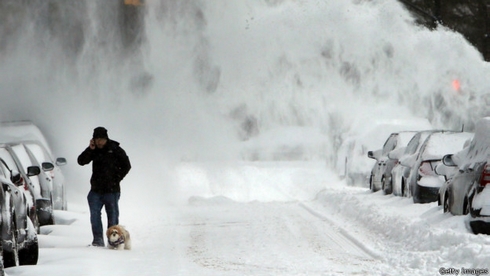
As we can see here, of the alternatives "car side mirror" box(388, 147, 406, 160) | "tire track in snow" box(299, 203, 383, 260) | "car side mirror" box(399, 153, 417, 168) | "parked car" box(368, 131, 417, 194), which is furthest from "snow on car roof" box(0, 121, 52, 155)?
"parked car" box(368, 131, 417, 194)

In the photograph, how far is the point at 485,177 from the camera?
11492 millimetres

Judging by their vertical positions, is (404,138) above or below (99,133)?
below

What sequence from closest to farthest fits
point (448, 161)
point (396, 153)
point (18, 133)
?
point (448, 161) → point (18, 133) → point (396, 153)

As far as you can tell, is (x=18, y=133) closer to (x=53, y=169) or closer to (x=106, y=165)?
(x=53, y=169)

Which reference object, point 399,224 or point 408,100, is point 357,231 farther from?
point 408,100

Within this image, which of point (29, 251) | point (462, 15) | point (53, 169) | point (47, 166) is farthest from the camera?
point (462, 15)

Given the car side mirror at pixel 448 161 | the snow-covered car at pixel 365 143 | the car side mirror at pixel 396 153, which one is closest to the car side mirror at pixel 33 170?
the car side mirror at pixel 448 161

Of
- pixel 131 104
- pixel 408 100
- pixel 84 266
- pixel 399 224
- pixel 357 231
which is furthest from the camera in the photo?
pixel 408 100

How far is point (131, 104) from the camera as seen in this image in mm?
33688

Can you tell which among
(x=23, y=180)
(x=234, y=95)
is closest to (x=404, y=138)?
(x=23, y=180)

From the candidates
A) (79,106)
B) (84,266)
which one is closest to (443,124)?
(79,106)

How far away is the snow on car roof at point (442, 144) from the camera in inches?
681

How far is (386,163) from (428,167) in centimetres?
435

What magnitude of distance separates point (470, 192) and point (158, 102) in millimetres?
24020
